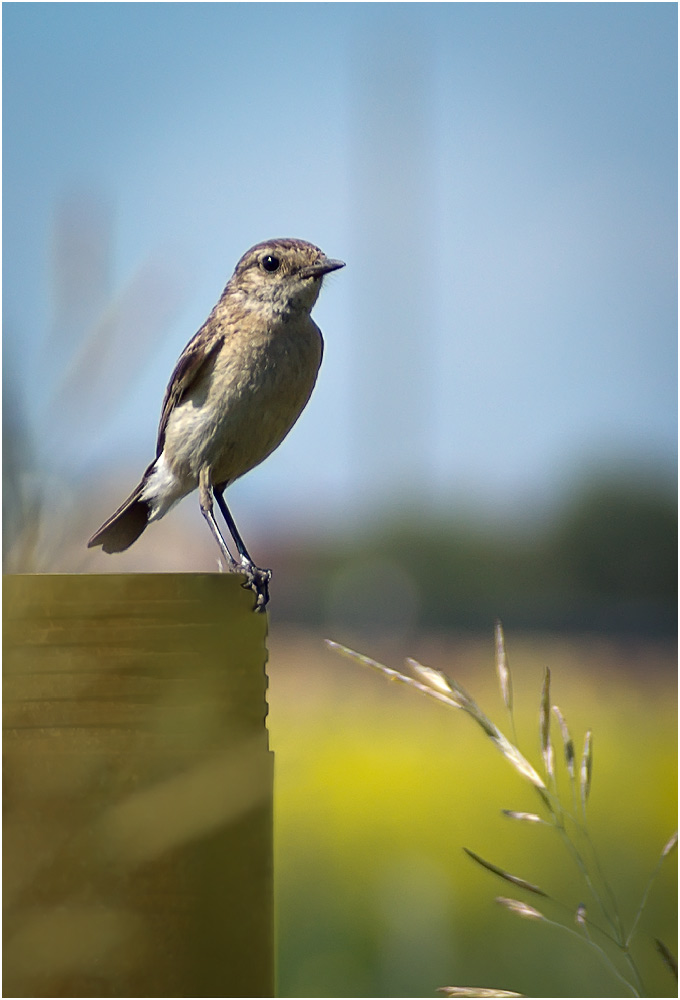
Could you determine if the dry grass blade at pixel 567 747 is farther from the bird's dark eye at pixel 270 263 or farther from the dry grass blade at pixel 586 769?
the bird's dark eye at pixel 270 263

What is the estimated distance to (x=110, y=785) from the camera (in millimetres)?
1199

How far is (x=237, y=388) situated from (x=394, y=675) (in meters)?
2.03

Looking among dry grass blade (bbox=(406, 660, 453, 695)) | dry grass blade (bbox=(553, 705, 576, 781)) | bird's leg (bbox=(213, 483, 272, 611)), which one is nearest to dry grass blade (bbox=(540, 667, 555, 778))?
dry grass blade (bbox=(553, 705, 576, 781))

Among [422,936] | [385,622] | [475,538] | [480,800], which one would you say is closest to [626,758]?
[480,800]

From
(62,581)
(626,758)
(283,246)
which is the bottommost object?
(626,758)

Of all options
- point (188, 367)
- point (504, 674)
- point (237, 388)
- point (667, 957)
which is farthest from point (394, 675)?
point (188, 367)

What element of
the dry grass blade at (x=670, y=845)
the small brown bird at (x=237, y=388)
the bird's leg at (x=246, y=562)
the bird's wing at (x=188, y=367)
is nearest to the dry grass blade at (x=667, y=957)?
the dry grass blade at (x=670, y=845)

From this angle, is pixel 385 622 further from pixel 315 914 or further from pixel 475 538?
pixel 475 538

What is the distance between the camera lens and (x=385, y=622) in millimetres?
11500

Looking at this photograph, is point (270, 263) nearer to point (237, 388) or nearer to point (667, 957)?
point (237, 388)

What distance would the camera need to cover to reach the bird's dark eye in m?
3.55

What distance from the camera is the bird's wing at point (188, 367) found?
11.0 feet

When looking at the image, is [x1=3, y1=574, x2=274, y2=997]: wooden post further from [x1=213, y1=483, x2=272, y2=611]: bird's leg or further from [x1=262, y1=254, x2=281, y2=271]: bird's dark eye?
[x1=262, y1=254, x2=281, y2=271]: bird's dark eye

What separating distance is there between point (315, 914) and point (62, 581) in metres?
3.84
